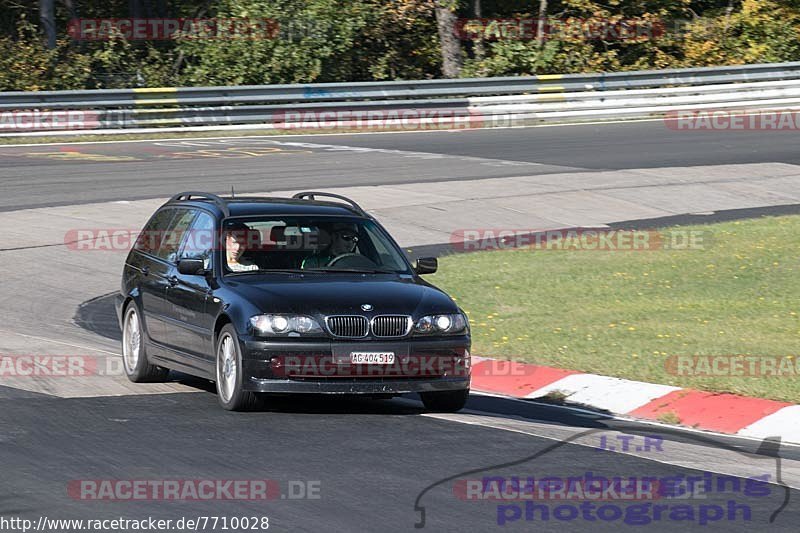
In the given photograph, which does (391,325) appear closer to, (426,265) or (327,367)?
(327,367)

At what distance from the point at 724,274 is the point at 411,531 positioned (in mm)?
10456

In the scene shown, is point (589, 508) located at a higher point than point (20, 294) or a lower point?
higher

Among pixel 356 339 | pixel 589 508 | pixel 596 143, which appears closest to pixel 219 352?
pixel 356 339

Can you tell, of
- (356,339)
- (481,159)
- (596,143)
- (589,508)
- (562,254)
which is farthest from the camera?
(596,143)

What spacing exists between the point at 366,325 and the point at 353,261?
3.83 ft

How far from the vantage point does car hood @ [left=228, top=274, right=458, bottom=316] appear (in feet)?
31.8

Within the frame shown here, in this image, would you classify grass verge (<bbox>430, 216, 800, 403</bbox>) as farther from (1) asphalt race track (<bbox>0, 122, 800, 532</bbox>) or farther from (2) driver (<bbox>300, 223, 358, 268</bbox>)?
(2) driver (<bbox>300, 223, 358, 268</bbox>)

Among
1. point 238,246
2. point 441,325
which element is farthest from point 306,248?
point 441,325

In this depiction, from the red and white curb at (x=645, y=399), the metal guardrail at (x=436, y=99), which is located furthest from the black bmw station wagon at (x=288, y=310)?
the metal guardrail at (x=436, y=99)

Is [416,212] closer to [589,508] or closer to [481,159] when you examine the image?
[481,159]

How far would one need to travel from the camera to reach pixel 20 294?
1583 centimetres

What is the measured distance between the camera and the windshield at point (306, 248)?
1060 centimetres

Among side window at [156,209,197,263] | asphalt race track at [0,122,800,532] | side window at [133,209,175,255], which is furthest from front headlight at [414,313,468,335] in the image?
side window at [133,209,175,255]

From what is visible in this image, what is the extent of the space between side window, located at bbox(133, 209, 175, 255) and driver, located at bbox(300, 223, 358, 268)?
1746 mm
